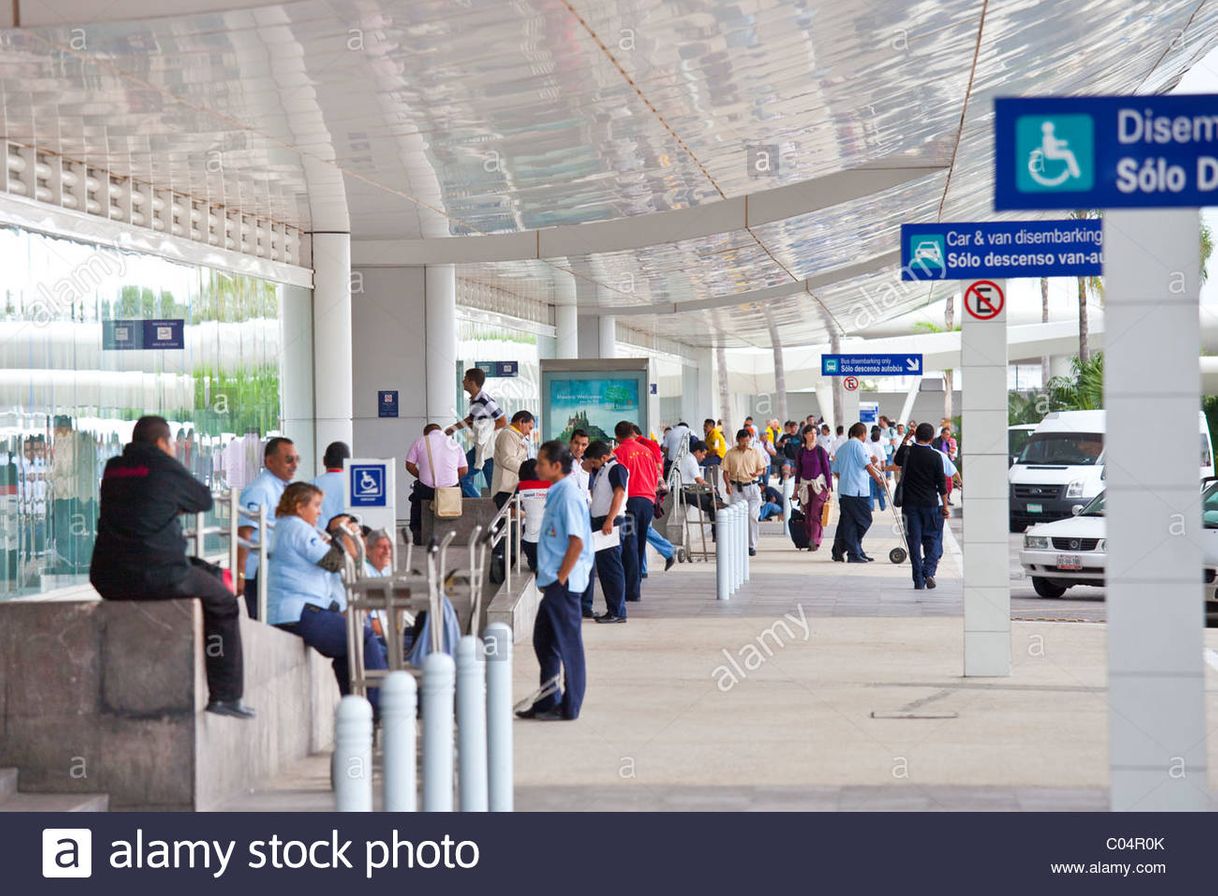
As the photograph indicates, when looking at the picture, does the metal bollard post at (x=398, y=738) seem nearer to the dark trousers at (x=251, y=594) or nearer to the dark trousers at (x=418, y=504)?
the dark trousers at (x=251, y=594)

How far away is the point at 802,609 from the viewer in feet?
57.3

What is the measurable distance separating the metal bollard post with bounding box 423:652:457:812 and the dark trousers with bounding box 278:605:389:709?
3.09 metres

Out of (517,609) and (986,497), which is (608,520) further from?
(986,497)

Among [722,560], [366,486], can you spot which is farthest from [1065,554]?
[366,486]

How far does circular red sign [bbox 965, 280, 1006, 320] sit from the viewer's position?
40.7 ft

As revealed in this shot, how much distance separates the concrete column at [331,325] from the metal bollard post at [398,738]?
1782 cm

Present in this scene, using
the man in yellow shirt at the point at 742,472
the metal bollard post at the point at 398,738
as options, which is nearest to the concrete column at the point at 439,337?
the man in yellow shirt at the point at 742,472

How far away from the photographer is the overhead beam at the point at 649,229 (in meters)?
23.1

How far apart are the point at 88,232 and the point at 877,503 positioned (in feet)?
88.5

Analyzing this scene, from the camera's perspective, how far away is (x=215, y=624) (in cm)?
836

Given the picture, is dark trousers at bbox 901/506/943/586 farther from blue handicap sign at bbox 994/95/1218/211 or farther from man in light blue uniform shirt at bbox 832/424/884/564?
blue handicap sign at bbox 994/95/1218/211

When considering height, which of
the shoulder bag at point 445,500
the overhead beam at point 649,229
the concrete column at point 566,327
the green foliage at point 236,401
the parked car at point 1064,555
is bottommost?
the parked car at point 1064,555

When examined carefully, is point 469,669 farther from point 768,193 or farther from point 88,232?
point 768,193
